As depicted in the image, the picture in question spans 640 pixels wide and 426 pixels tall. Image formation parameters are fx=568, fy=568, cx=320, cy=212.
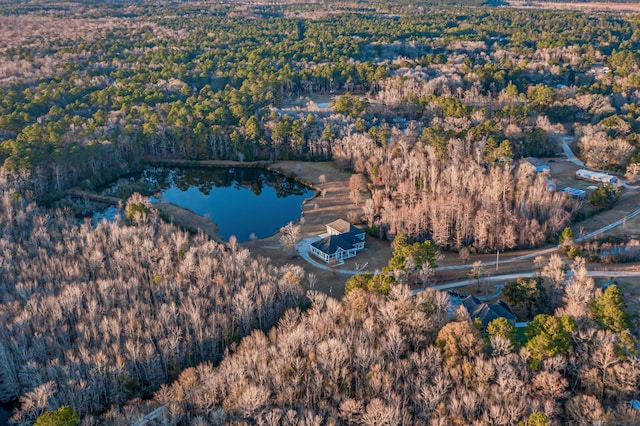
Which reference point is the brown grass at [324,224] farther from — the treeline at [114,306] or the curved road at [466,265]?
the treeline at [114,306]

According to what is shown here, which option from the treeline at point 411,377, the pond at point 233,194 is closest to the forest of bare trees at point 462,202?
the pond at point 233,194

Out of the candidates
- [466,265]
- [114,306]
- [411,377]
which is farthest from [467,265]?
[114,306]

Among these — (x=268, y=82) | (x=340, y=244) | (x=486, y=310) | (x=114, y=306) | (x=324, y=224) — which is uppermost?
(x=268, y=82)

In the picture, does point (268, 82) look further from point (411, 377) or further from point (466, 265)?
point (411, 377)

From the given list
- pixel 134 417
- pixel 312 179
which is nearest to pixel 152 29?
pixel 312 179

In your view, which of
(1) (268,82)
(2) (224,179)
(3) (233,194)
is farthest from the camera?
(1) (268,82)

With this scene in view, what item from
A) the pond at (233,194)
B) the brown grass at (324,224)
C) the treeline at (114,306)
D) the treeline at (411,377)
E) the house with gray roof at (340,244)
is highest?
the treeline at (411,377)

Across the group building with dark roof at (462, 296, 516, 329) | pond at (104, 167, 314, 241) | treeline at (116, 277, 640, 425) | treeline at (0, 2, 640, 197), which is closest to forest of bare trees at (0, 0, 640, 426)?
treeline at (116, 277, 640, 425)
